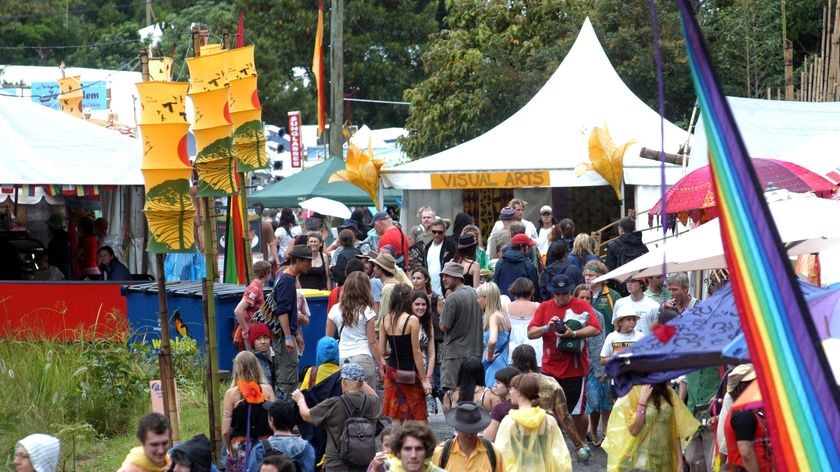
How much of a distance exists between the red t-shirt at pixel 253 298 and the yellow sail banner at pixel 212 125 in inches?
83.0

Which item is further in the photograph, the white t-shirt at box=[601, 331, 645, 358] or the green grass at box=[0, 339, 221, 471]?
the green grass at box=[0, 339, 221, 471]

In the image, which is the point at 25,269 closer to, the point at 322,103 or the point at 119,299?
the point at 119,299

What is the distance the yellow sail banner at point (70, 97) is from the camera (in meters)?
27.9

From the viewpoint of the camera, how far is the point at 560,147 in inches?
759

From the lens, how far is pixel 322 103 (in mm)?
27922

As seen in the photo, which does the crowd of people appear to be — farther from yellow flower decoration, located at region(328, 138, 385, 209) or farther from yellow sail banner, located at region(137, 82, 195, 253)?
yellow flower decoration, located at region(328, 138, 385, 209)

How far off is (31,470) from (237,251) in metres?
6.61

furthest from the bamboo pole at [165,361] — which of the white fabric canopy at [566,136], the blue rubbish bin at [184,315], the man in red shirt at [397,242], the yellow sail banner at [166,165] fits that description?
the white fabric canopy at [566,136]

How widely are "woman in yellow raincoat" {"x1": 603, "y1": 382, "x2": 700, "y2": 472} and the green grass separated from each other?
3.99 metres

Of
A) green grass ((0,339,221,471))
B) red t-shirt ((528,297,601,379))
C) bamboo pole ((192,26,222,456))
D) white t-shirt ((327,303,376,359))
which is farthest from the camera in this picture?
white t-shirt ((327,303,376,359))

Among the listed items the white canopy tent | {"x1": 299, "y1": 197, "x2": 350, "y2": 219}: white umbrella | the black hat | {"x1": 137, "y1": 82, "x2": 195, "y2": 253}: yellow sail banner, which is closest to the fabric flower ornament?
{"x1": 137, "y1": 82, "x2": 195, "y2": 253}: yellow sail banner

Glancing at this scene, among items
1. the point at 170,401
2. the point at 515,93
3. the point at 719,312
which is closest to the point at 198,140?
the point at 170,401

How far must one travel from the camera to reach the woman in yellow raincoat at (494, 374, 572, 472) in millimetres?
7652

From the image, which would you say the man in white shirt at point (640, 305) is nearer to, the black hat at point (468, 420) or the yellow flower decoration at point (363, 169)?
the black hat at point (468, 420)
